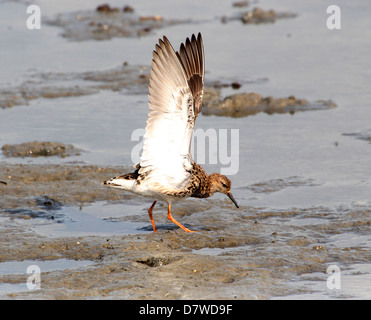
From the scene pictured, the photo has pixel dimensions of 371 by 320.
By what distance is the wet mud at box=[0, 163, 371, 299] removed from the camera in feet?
22.7

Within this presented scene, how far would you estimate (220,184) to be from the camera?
29.9 ft

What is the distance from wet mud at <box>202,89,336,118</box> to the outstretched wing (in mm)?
4756

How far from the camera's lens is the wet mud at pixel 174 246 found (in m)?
6.91

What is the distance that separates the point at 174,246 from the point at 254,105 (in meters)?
5.85
